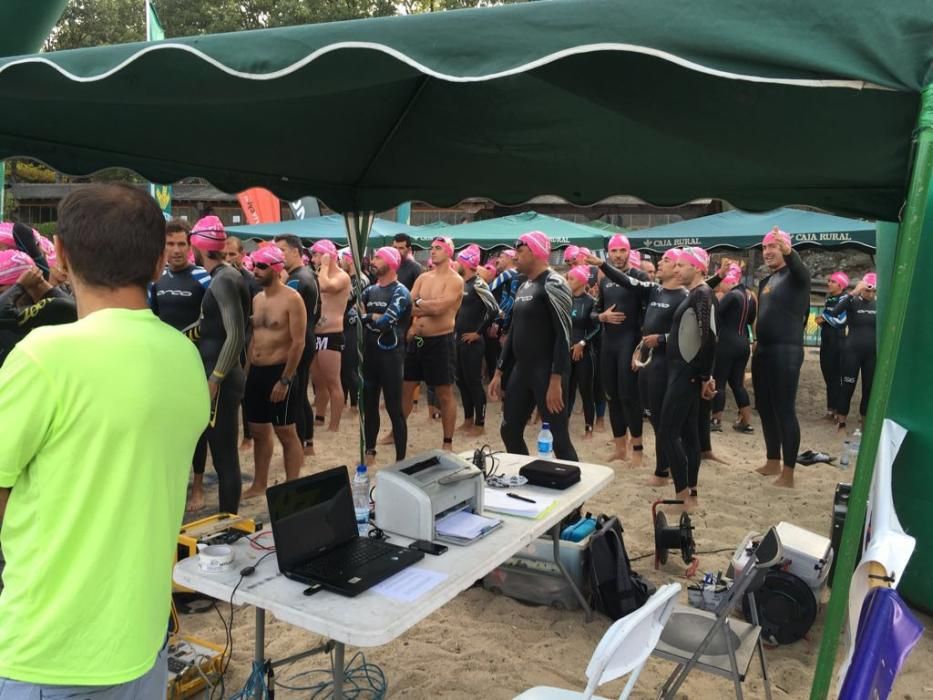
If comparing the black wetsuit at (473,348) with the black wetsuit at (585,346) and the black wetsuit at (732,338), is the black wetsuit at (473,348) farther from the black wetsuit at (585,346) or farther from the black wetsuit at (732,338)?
the black wetsuit at (732,338)

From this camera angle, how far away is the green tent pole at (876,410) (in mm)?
1847

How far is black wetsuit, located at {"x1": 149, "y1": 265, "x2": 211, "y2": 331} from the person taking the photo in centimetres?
436

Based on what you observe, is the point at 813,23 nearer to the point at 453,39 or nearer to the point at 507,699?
the point at 453,39

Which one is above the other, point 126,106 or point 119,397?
point 126,106

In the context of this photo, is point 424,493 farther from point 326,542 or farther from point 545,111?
point 545,111

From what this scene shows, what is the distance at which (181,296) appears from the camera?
436 centimetres

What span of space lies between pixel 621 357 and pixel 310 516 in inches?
180

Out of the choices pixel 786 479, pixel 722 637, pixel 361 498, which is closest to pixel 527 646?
pixel 722 637

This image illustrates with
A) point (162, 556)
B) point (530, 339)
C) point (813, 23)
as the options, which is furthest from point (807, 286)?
point (162, 556)

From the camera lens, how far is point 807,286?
5.94 meters

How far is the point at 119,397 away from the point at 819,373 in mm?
12499

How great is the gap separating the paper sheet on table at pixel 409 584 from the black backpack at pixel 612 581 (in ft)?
5.14

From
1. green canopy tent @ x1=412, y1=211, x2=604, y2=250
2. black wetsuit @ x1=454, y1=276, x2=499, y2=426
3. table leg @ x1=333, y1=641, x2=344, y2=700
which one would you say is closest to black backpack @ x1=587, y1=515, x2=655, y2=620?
table leg @ x1=333, y1=641, x2=344, y2=700

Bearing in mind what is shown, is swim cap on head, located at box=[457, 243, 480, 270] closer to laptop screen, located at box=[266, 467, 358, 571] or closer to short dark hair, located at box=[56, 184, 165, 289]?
laptop screen, located at box=[266, 467, 358, 571]
